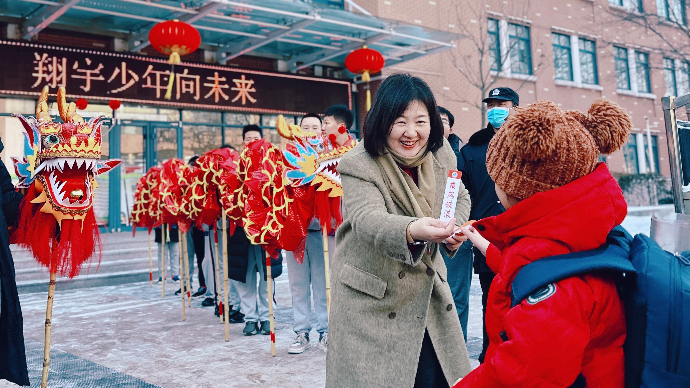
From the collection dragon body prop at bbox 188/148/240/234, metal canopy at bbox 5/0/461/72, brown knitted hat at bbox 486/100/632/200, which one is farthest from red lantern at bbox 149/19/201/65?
brown knitted hat at bbox 486/100/632/200

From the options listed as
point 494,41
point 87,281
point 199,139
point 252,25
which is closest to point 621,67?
point 494,41

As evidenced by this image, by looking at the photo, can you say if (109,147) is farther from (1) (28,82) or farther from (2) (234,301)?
(2) (234,301)

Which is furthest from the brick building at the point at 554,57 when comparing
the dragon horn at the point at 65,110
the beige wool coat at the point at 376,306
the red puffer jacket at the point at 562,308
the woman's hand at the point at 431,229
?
the red puffer jacket at the point at 562,308

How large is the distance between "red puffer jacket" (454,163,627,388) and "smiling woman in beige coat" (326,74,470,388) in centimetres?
56

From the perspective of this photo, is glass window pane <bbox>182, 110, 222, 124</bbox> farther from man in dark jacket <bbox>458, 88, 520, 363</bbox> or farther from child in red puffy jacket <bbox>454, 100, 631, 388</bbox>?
child in red puffy jacket <bbox>454, 100, 631, 388</bbox>

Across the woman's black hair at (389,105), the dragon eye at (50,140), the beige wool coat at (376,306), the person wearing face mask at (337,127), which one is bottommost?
the beige wool coat at (376,306)

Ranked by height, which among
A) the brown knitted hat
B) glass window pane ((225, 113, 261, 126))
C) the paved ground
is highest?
glass window pane ((225, 113, 261, 126))

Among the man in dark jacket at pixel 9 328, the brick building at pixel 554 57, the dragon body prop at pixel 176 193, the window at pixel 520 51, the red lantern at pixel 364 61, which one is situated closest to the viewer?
the man in dark jacket at pixel 9 328

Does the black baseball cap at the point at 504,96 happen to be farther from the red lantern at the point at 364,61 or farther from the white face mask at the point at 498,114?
the red lantern at the point at 364,61

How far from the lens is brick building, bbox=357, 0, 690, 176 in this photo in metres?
15.3

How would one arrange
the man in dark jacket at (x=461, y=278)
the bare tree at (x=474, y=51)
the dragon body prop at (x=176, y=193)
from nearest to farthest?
the man in dark jacket at (x=461, y=278)
the dragon body prop at (x=176, y=193)
the bare tree at (x=474, y=51)

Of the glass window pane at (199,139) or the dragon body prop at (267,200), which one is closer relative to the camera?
the dragon body prop at (267,200)

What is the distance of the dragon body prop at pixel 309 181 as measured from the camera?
4.04 metres

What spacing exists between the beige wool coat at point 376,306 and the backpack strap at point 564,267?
0.66m
